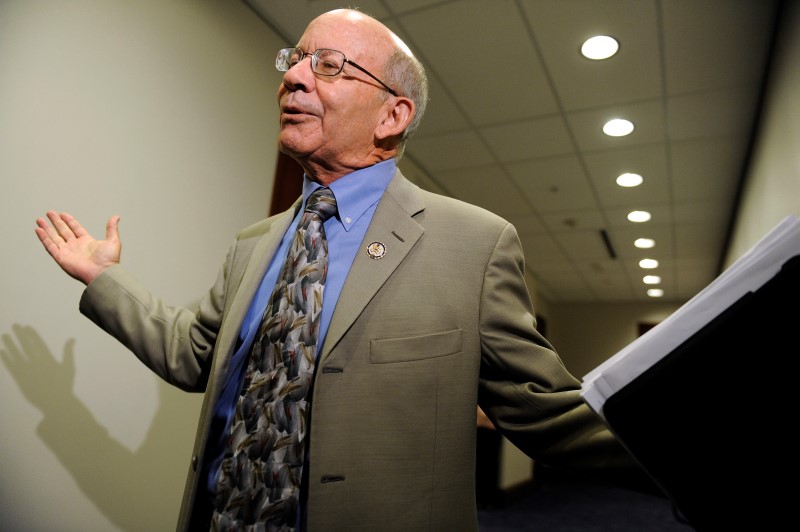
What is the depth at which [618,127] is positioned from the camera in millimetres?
3564

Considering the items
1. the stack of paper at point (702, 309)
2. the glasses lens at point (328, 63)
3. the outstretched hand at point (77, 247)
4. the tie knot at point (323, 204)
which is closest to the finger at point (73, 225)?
the outstretched hand at point (77, 247)

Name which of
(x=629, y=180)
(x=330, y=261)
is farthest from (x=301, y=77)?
(x=629, y=180)

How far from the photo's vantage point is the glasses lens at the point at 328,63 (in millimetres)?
1185

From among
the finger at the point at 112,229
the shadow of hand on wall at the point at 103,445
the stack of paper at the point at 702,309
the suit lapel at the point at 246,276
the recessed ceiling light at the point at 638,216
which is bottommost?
the shadow of hand on wall at the point at 103,445

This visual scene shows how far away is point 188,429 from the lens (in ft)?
7.39

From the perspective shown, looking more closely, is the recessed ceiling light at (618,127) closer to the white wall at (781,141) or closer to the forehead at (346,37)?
the white wall at (781,141)

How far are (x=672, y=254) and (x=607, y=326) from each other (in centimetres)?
340

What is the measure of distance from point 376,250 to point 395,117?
1.44ft

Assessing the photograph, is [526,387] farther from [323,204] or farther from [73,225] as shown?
[73,225]

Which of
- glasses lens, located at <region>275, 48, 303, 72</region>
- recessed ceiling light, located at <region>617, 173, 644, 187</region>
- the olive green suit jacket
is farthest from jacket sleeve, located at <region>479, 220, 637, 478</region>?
recessed ceiling light, located at <region>617, 173, 644, 187</region>

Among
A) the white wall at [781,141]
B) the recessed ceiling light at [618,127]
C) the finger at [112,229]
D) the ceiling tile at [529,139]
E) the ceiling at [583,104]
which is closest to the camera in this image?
the finger at [112,229]

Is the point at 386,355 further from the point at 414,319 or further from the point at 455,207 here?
the point at 455,207

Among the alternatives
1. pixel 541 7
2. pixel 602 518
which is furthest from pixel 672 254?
pixel 541 7

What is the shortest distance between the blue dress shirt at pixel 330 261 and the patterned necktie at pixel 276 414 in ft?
0.09
